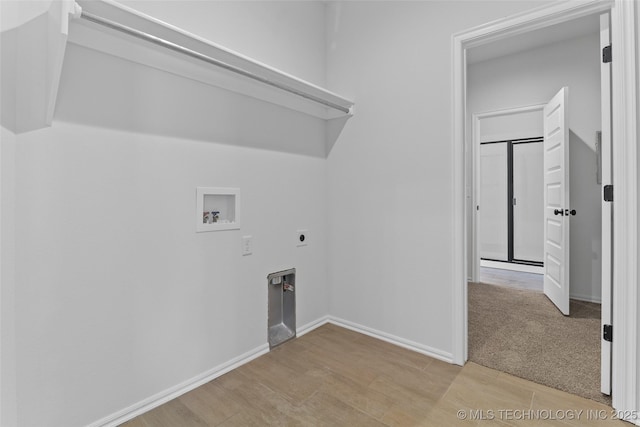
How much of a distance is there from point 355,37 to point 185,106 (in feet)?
5.11

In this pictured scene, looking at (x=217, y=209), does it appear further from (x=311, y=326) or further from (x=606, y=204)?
(x=606, y=204)

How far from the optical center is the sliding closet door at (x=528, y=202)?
15.9 ft

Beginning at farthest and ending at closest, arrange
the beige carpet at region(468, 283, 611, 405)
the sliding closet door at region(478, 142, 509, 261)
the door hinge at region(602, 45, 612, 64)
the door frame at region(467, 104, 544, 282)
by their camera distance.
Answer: the sliding closet door at region(478, 142, 509, 261), the door frame at region(467, 104, 544, 282), the beige carpet at region(468, 283, 611, 405), the door hinge at region(602, 45, 612, 64)

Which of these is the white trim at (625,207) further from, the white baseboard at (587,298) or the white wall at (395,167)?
the white baseboard at (587,298)

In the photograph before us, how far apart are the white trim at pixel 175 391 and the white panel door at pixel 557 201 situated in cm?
283

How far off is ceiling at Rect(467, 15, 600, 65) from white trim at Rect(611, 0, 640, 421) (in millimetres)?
1667

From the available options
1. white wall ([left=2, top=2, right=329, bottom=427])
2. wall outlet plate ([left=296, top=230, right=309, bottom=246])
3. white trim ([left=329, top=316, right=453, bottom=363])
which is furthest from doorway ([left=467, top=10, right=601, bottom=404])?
white wall ([left=2, top=2, right=329, bottom=427])

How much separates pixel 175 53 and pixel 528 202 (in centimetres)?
531

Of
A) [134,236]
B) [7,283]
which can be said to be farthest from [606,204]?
[7,283]

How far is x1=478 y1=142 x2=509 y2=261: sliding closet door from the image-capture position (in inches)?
204

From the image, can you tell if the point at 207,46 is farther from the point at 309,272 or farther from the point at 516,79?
the point at 516,79

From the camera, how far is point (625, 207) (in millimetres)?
1521

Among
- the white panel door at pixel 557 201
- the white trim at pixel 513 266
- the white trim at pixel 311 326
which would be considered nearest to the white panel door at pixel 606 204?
the white panel door at pixel 557 201

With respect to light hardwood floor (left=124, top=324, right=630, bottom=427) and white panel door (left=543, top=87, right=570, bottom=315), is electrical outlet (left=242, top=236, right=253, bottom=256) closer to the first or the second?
light hardwood floor (left=124, top=324, right=630, bottom=427)
